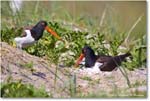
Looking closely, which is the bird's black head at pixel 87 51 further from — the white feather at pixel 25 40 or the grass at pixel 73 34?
the white feather at pixel 25 40

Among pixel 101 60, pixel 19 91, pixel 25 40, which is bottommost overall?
pixel 19 91

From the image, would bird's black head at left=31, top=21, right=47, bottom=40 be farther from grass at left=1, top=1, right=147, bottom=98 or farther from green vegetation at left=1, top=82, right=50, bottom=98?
green vegetation at left=1, top=82, right=50, bottom=98

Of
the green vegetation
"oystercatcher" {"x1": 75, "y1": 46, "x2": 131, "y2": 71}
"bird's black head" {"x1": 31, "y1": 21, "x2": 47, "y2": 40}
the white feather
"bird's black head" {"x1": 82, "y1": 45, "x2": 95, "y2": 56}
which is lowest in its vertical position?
the green vegetation

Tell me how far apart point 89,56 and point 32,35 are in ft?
1.07

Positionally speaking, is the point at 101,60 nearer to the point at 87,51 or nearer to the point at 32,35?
the point at 87,51

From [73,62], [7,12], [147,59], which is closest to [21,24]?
[7,12]

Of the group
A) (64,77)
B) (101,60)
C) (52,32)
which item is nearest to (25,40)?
(52,32)

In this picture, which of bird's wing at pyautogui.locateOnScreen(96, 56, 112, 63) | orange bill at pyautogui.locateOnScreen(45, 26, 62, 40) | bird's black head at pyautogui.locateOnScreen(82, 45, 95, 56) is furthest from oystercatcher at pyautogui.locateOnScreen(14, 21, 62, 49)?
bird's wing at pyautogui.locateOnScreen(96, 56, 112, 63)

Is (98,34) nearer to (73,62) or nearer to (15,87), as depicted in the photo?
(73,62)

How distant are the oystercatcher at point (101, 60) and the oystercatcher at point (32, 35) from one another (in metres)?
0.23

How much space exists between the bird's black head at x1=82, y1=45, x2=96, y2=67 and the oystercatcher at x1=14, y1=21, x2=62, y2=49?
0.21m

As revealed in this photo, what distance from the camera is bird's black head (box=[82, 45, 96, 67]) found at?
14.9 feet

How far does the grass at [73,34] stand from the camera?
4594mm

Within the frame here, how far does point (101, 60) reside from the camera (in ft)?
14.9
